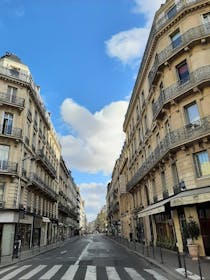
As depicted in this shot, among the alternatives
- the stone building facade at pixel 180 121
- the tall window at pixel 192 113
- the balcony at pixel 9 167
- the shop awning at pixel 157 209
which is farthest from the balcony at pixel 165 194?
the balcony at pixel 9 167

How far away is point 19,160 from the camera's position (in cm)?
2497

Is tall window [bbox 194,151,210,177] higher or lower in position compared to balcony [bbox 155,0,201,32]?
lower

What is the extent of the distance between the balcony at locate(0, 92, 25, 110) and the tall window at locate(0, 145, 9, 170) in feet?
14.1

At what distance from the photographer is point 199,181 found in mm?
15859

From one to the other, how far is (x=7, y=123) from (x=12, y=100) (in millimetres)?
2478

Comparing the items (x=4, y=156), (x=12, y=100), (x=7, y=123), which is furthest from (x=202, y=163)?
(x=12, y=100)

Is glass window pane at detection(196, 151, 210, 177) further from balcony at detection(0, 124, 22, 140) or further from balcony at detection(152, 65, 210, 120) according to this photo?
balcony at detection(0, 124, 22, 140)

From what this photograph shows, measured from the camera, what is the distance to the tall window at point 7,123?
25.3 meters

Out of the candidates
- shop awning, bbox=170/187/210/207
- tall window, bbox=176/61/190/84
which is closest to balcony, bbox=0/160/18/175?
shop awning, bbox=170/187/210/207

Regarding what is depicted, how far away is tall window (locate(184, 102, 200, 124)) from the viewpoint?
17.2 meters

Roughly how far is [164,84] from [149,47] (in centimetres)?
526

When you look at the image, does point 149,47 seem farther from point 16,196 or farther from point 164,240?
point 16,196

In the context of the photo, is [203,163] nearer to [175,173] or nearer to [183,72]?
[175,173]

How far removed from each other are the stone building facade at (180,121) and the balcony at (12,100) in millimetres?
13127
